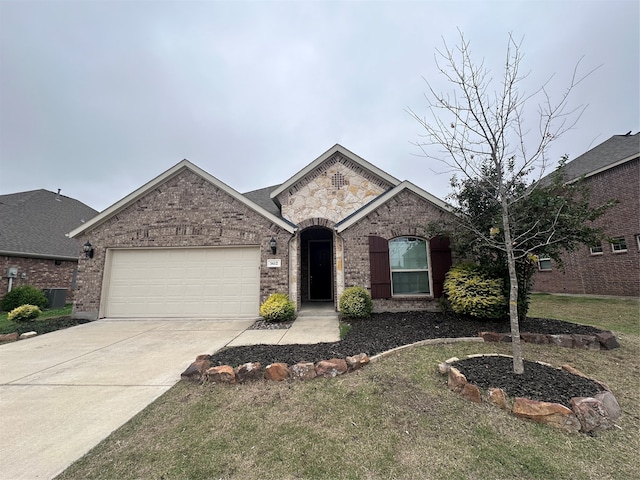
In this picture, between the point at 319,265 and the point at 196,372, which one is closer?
the point at 196,372

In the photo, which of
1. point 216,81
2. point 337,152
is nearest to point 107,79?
point 216,81

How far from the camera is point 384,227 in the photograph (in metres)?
8.35

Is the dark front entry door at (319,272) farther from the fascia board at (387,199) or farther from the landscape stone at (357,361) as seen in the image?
the landscape stone at (357,361)

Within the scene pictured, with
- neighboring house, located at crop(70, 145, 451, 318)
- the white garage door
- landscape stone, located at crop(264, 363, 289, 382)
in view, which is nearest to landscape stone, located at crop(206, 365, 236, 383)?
landscape stone, located at crop(264, 363, 289, 382)

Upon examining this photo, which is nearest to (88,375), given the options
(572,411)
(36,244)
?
(572,411)

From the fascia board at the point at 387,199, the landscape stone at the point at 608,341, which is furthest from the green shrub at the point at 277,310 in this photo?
the landscape stone at the point at 608,341

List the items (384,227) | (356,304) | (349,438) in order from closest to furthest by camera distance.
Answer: (349,438) → (356,304) → (384,227)

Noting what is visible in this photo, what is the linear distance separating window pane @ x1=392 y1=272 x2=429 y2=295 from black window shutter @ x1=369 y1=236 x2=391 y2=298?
0.37m

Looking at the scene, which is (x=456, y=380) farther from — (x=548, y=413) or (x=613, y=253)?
(x=613, y=253)

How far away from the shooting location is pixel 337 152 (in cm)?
984

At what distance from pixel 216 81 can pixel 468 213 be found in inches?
433

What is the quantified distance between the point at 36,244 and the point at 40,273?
1.37 m

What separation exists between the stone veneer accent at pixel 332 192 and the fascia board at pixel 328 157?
0.14 metres

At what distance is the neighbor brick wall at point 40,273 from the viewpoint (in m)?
11.0
